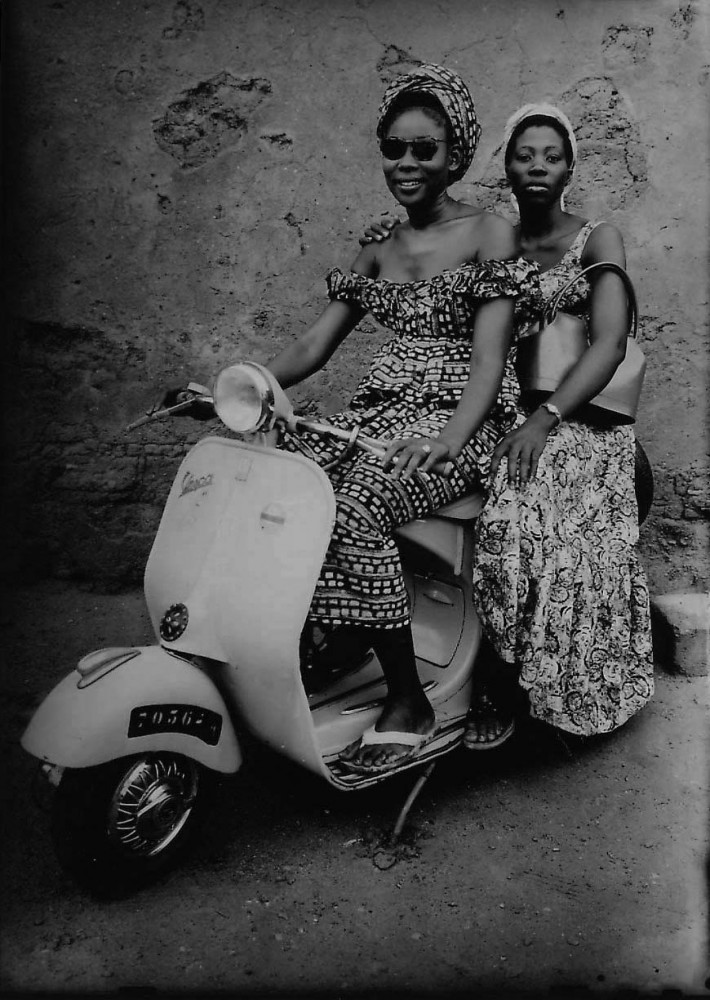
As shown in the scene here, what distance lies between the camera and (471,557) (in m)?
2.44

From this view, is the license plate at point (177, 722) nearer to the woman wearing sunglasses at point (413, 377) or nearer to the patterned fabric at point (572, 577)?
the woman wearing sunglasses at point (413, 377)

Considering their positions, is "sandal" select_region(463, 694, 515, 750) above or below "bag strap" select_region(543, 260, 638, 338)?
below

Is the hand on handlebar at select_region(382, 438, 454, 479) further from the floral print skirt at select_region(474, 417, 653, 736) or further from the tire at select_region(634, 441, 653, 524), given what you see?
the tire at select_region(634, 441, 653, 524)

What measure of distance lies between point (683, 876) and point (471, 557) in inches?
38.0

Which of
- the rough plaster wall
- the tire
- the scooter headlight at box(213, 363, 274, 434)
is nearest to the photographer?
the scooter headlight at box(213, 363, 274, 434)

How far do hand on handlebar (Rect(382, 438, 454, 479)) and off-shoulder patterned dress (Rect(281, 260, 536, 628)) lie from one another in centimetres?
17

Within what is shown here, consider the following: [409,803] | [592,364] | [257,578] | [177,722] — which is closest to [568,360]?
[592,364]

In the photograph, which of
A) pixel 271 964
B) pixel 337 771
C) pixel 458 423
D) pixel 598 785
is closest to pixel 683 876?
pixel 598 785

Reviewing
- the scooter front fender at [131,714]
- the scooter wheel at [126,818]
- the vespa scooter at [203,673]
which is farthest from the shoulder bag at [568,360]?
the scooter wheel at [126,818]

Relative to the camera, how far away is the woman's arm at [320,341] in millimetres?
2559

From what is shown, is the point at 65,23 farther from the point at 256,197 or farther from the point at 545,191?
the point at 545,191

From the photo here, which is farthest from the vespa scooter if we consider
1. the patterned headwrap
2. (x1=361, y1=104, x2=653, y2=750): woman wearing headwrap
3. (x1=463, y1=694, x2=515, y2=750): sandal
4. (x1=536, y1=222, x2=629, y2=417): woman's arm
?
the patterned headwrap

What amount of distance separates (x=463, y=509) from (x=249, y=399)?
71cm

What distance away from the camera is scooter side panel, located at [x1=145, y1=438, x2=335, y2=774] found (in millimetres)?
1931
